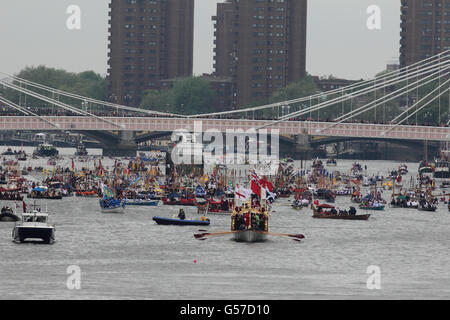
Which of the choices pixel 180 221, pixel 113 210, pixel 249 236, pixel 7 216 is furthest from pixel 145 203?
pixel 249 236

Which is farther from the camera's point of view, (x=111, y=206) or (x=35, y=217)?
(x=111, y=206)

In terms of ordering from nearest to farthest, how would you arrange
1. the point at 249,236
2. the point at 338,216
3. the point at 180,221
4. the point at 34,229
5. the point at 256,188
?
the point at 34,229 < the point at 249,236 < the point at 256,188 < the point at 180,221 < the point at 338,216

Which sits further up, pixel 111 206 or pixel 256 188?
pixel 256 188

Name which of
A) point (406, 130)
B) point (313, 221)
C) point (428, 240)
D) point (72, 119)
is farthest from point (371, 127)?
point (428, 240)

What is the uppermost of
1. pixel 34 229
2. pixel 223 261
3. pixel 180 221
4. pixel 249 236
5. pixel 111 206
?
pixel 111 206

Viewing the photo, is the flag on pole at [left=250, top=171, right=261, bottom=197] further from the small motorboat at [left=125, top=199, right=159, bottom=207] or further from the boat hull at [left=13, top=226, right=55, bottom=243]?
the small motorboat at [left=125, top=199, right=159, bottom=207]

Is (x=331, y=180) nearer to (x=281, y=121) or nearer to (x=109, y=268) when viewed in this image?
(x=281, y=121)

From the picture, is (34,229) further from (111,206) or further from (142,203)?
(142,203)

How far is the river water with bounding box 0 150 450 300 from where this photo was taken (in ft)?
233

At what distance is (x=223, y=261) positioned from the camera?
274 feet

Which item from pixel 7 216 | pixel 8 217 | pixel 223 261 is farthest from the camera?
pixel 8 217

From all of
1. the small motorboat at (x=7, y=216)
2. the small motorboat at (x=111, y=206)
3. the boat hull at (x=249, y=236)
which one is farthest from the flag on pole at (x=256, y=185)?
the small motorboat at (x=111, y=206)

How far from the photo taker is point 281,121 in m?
198
